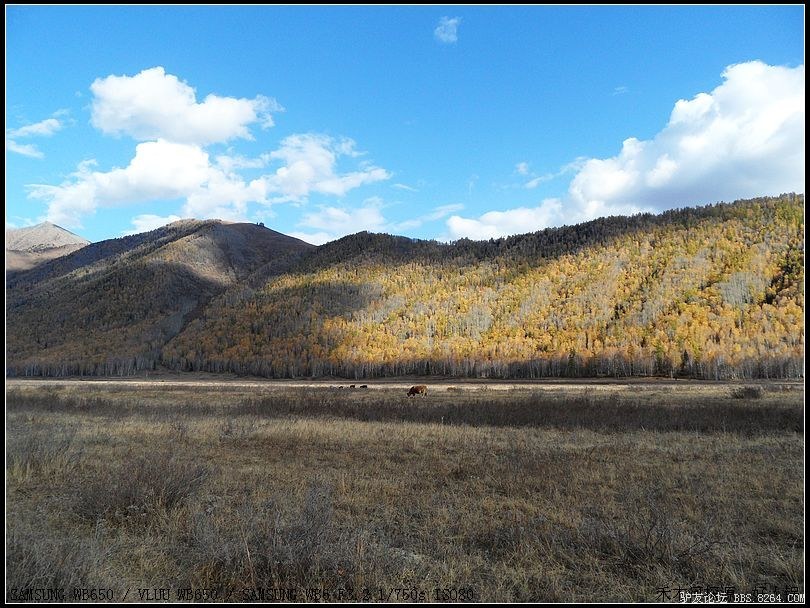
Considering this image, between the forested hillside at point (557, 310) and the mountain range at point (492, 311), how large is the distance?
1.50ft

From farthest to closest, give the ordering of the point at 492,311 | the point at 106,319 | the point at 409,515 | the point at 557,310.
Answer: the point at 106,319, the point at 492,311, the point at 557,310, the point at 409,515

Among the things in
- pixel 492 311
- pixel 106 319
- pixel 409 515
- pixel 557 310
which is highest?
pixel 106 319

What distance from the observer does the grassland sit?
518 cm

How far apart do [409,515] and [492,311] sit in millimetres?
124915

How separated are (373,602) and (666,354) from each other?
97941 mm

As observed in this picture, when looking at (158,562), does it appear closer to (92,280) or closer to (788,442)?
(788,442)

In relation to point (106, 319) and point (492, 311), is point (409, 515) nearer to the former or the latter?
point (492, 311)

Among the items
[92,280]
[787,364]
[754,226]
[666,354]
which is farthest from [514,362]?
[92,280]

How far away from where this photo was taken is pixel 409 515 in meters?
7.84

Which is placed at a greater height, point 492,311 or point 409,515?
point 492,311

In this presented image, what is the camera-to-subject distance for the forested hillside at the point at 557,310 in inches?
3583

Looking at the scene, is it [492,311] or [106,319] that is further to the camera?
[106,319]

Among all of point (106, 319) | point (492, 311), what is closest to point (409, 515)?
point (492, 311)

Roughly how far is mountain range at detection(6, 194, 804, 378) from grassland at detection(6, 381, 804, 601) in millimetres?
78942
